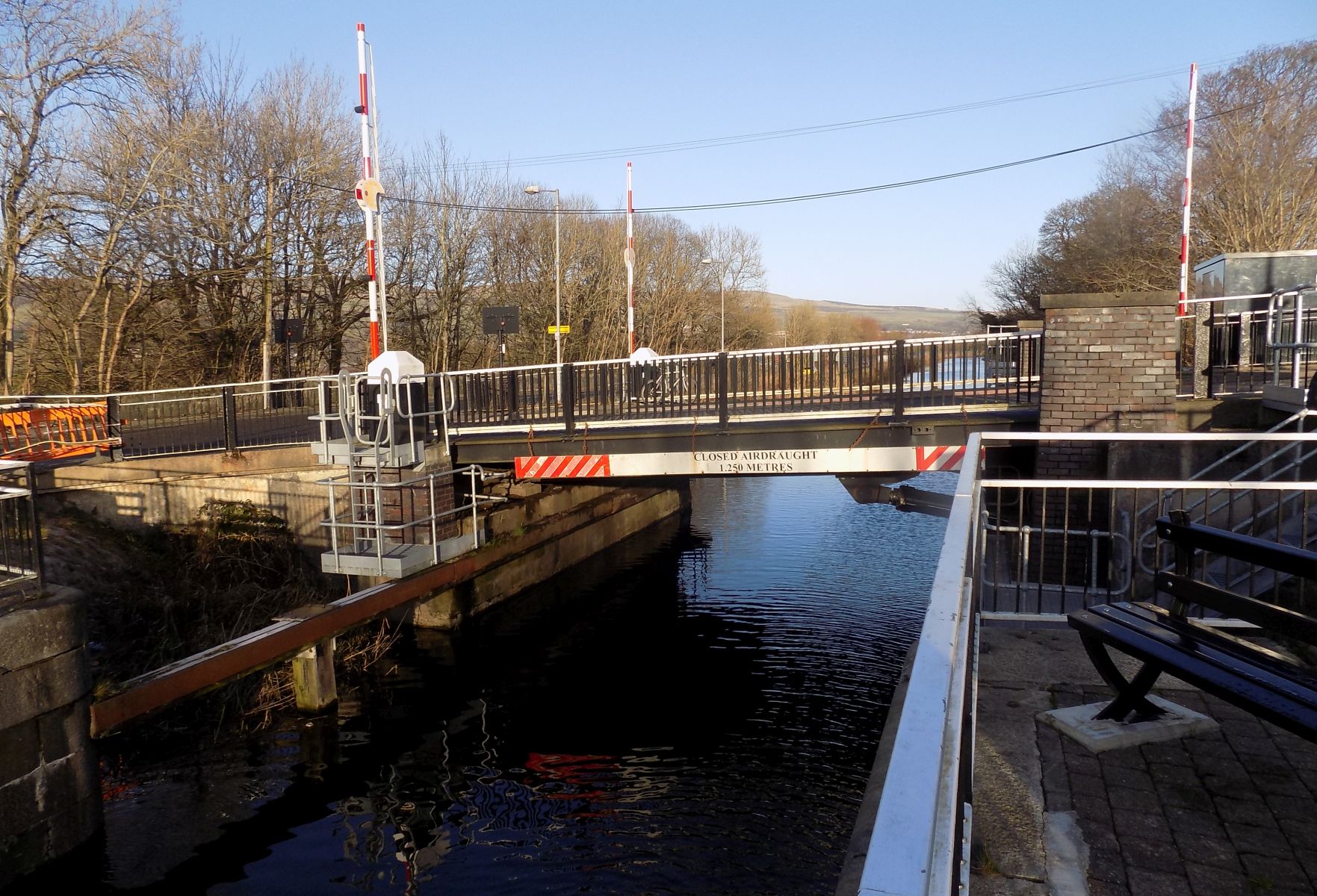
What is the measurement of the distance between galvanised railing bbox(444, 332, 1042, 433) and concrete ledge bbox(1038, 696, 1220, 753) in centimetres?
690

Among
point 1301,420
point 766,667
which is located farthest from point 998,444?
point 766,667

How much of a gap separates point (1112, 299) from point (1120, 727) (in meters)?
6.12

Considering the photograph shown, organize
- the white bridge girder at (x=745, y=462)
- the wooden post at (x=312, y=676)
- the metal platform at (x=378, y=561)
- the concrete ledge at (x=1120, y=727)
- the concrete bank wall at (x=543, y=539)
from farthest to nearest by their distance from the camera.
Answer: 1. the concrete bank wall at (x=543, y=539)
2. the white bridge girder at (x=745, y=462)
3. the metal platform at (x=378, y=561)
4. the wooden post at (x=312, y=676)
5. the concrete ledge at (x=1120, y=727)

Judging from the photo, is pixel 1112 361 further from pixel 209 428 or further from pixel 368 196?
pixel 209 428

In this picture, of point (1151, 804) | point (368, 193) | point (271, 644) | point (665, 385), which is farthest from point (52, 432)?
point (1151, 804)

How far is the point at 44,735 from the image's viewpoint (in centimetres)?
654

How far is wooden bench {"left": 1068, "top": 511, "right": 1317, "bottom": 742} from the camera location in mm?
2852

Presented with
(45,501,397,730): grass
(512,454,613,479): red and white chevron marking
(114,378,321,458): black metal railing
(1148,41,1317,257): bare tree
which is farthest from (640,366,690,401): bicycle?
(1148,41,1317,257): bare tree

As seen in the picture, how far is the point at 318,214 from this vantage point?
2794cm

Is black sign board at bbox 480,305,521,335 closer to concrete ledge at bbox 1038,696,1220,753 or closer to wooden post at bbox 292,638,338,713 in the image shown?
wooden post at bbox 292,638,338,713

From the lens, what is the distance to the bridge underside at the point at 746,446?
10.7m

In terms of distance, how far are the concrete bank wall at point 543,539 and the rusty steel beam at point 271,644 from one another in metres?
0.36

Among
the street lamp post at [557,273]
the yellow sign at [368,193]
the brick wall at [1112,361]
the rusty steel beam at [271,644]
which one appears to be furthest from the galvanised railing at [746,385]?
the street lamp post at [557,273]

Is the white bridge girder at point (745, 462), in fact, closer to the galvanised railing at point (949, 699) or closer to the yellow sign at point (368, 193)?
the galvanised railing at point (949, 699)
